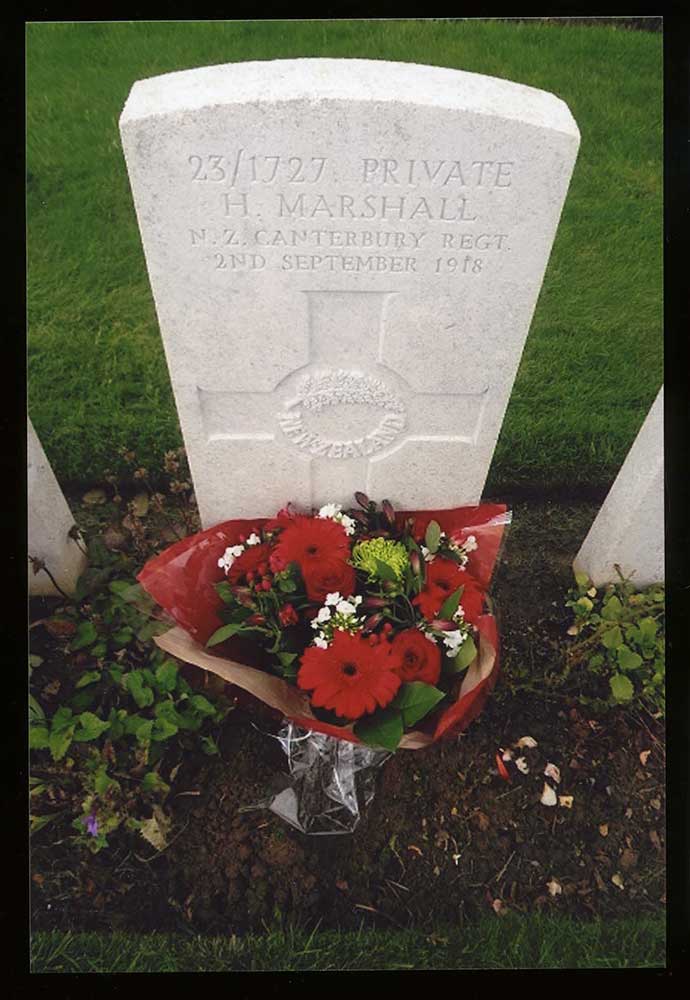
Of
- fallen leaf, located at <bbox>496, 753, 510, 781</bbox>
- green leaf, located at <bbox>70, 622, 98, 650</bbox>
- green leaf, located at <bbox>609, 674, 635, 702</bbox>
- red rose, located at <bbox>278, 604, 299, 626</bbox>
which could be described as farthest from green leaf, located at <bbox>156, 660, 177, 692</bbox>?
green leaf, located at <bbox>609, 674, 635, 702</bbox>

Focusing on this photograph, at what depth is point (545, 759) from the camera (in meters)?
2.30

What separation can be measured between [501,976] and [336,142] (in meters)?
2.08

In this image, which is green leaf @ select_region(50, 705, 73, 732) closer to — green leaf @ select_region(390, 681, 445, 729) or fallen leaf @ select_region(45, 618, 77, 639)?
fallen leaf @ select_region(45, 618, 77, 639)

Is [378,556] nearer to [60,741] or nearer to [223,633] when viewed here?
[223,633]

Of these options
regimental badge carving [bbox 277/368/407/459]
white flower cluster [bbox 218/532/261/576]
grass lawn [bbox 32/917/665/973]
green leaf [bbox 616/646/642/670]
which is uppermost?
regimental badge carving [bbox 277/368/407/459]

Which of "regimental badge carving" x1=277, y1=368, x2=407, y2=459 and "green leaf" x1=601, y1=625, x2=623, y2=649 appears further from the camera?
"green leaf" x1=601, y1=625, x2=623, y2=649

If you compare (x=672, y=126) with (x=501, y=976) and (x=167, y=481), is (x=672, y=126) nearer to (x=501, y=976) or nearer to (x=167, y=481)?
(x=167, y=481)

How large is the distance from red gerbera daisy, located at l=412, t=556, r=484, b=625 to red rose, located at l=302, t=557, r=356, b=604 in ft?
0.56

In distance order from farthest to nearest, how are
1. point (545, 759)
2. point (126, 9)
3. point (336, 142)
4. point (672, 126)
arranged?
1. point (545, 759)
2. point (672, 126)
3. point (126, 9)
4. point (336, 142)

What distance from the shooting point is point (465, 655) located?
6.26 feet

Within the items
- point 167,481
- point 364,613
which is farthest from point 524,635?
point 167,481

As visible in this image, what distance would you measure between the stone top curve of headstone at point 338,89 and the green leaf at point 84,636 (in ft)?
4.73

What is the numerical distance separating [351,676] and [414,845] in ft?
2.44

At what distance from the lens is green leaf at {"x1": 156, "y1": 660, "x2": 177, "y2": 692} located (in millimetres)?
2148
